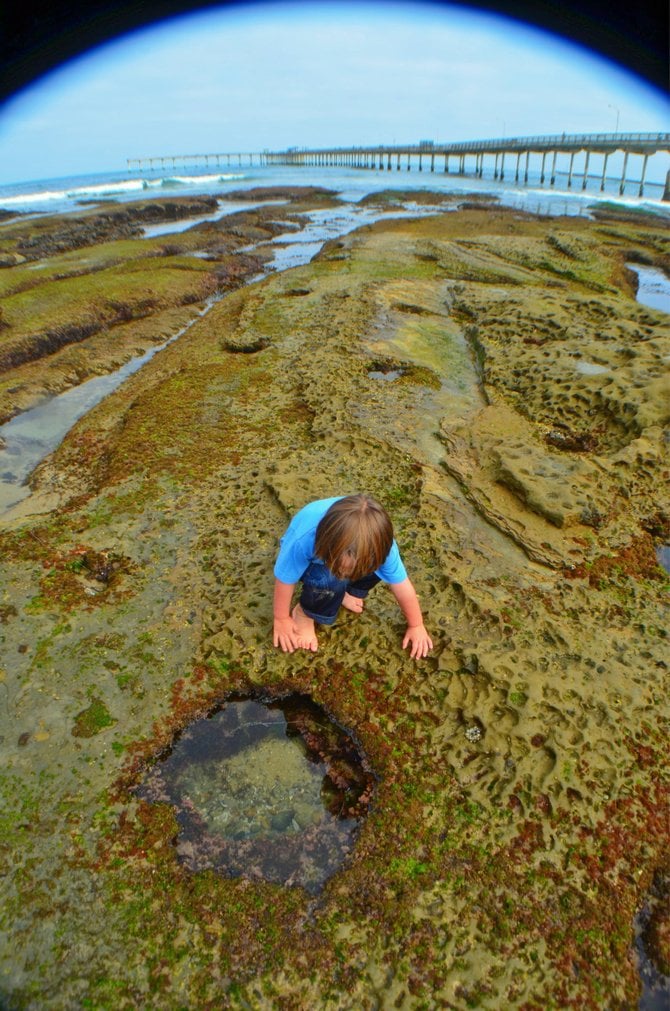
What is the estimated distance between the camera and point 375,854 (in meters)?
2.38

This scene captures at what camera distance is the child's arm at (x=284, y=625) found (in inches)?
121

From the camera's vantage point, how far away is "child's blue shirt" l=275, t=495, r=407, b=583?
2.72 meters

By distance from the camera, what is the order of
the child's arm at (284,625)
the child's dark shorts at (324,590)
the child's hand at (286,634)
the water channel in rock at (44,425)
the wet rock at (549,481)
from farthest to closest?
the water channel in rock at (44,425), the wet rock at (549,481), the child's hand at (286,634), the child's arm at (284,625), the child's dark shorts at (324,590)

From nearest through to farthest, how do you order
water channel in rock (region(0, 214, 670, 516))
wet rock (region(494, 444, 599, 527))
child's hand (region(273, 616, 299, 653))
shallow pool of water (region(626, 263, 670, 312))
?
child's hand (region(273, 616, 299, 653)), wet rock (region(494, 444, 599, 527)), water channel in rock (region(0, 214, 670, 516)), shallow pool of water (region(626, 263, 670, 312))

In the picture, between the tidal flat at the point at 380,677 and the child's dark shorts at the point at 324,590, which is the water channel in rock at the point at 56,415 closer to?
the tidal flat at the point at 380,677

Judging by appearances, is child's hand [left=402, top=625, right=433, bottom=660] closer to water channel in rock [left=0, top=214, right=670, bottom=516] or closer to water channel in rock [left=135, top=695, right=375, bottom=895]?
water channel in rock [left=135, top=695, right=375, bottom=895]

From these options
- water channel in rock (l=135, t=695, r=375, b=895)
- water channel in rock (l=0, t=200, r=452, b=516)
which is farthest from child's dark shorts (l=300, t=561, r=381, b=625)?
water channel in rock (l=0, t=200, r=452, b=516)

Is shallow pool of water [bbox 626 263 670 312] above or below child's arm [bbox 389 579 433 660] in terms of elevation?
above

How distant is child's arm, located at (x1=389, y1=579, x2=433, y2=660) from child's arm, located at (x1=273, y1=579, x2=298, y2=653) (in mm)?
612

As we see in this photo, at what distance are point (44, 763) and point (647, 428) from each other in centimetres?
556

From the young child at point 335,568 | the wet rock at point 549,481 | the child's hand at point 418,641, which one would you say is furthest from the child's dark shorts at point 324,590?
the wet rock at point 549,481

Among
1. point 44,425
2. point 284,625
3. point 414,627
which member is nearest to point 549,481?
point 414,627

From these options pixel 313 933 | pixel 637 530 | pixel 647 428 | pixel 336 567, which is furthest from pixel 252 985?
pixel 647 428

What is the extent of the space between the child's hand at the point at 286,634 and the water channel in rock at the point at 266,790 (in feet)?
0.99
